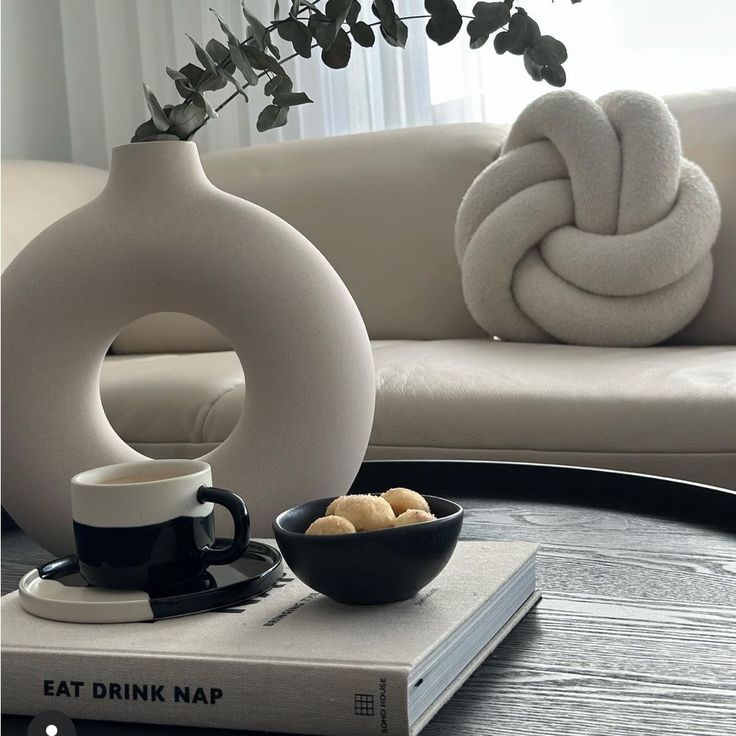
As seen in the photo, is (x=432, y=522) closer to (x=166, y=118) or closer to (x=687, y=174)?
(x=166, y=118)

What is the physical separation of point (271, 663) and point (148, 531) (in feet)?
0.44

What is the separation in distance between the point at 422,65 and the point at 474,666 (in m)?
2.28

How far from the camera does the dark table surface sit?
46cm

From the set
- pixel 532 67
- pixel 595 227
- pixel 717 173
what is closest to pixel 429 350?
pixel 595 227

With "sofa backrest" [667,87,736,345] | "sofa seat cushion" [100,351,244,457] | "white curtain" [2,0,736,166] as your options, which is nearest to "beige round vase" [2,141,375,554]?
"sofa seat cushion" [100,351,244,457]

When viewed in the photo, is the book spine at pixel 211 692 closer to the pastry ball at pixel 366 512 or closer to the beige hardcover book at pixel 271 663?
the beige hardcover book at pixel 271 663

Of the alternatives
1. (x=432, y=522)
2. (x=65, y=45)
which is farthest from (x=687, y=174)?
(x=65, y=45)

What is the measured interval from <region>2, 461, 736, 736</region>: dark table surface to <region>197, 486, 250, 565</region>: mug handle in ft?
0.41

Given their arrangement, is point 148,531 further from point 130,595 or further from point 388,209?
point 388,209

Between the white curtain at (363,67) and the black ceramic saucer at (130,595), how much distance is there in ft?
6.83

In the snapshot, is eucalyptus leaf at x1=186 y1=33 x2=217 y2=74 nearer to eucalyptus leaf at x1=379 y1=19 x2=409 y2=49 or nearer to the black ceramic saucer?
eucalyptus leaf at x1=379 y1=19 x2=409 y2=49

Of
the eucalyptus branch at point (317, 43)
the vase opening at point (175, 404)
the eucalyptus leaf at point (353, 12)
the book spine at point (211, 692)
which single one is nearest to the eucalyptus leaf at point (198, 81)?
the eucalyptus branch at point (317, 43)

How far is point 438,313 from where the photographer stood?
2.05 meters

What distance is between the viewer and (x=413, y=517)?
543 millimetres
